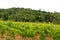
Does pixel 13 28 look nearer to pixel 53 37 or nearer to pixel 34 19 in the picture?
pixel 53 37

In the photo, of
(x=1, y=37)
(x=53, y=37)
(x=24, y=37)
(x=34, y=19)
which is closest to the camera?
(x=1, y=37)

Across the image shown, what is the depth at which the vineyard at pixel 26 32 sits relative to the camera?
15342mm

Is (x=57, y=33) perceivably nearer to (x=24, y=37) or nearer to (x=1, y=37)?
(x=24, y=37)

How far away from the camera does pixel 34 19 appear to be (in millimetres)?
24594

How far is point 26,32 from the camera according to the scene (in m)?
16.2

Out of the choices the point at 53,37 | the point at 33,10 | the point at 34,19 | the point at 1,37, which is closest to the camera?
the point at 1,37

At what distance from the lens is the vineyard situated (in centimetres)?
1534

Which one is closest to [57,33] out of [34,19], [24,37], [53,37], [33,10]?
[53,37]

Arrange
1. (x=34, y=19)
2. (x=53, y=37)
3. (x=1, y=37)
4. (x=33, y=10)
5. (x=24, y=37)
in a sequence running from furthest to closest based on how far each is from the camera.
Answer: (x=33, y=10), (x=34, y=19), (x=53, y=37), (x=24, y=37), (x=1, y=37)

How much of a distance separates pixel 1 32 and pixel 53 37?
160 inches

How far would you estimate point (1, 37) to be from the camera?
14953mm

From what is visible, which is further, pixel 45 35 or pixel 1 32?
pixel 45 35

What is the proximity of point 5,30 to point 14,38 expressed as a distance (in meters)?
0.78

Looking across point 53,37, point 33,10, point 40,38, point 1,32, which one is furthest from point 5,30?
point 33,10
